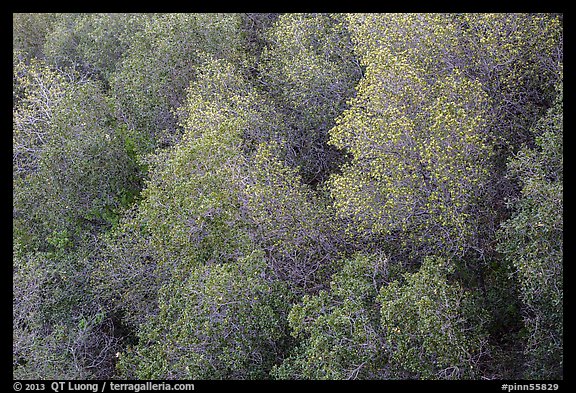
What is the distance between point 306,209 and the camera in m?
19.2

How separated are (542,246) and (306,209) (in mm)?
7315

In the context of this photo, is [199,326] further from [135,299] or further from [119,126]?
[119,126]

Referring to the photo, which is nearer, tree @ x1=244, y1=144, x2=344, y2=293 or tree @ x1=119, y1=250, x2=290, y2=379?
tree @ x1=119, y1=250, x2=290, y2=379

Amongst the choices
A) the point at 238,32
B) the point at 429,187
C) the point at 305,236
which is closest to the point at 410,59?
the point at 429,187

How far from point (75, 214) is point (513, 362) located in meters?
17.8

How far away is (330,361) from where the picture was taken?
15094mm

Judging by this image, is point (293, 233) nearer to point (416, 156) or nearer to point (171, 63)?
point (416, 156)

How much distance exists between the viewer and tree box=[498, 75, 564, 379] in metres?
14.1

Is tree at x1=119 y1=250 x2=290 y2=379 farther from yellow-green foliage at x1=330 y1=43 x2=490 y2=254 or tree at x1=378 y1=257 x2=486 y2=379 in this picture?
tree at x1=378 y1=257 x2=486 y2=379

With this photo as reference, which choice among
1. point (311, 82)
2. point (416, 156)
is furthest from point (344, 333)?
point (311, 82)

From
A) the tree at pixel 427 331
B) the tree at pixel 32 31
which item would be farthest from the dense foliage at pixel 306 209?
the tree at pixel 32 31

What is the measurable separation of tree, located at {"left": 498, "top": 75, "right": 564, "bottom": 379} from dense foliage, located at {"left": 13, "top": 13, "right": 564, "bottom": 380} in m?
0.05

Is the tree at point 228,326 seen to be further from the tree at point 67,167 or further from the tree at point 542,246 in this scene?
the tree at point 67,167

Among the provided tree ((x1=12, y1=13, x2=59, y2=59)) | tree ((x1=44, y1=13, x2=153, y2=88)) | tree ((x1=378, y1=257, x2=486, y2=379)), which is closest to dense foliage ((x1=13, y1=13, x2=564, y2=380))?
tree ((x1=378, y1=257, x2=486, y2=379))
